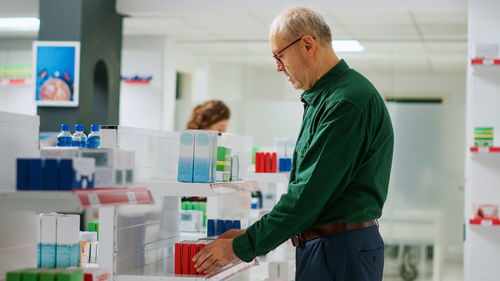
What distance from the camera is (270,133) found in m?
8.06

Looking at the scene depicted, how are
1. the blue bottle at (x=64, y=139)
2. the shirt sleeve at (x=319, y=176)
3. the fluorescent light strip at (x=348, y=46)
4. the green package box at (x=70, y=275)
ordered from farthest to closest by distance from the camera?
the fluorescent light strip at (x=348, y=46) < the blue bottle at (x=64, y=139) < the shirt sleeve at (x=319, y=176) < the green package box at (x=70, y=275)

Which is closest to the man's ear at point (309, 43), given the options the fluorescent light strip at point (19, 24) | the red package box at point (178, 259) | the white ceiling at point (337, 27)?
the red package box at point (178, 259)

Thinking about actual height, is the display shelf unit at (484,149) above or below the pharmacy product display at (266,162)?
above

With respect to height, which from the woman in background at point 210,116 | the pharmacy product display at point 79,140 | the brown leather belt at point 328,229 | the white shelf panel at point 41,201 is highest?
the woman in background at point 210,116

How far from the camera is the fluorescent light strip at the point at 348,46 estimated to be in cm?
776

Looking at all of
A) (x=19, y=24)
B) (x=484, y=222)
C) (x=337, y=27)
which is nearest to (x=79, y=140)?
(x=484, y=222)

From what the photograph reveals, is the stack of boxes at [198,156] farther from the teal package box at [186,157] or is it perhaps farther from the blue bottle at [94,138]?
the blue bottle at [94,138]

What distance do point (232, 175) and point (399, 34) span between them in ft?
15.8

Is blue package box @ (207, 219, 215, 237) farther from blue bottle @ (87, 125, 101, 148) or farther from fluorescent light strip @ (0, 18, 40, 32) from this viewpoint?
fluorescent light strip @ (0, 18, 40, 32)

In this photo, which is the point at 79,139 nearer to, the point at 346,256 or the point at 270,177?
the point at 346,256

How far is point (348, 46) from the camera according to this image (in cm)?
782

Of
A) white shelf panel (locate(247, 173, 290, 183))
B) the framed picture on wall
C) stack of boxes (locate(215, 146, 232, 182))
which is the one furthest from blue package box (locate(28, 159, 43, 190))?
the framed picture on wall

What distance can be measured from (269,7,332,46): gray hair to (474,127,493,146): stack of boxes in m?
3.20

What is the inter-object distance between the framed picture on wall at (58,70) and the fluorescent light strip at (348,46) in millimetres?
2999
